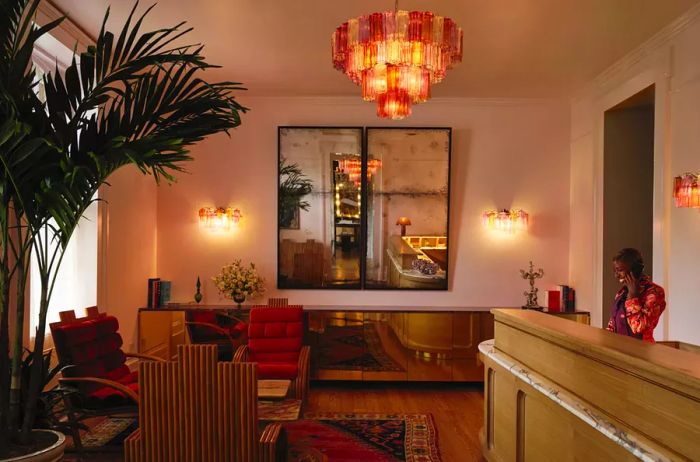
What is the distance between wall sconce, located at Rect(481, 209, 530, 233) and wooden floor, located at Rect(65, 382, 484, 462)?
1946 mm

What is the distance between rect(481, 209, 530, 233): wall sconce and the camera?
731 cm

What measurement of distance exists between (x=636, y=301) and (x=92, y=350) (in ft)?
13.7

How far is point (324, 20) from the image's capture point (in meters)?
5.02

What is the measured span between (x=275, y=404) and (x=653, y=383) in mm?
3050

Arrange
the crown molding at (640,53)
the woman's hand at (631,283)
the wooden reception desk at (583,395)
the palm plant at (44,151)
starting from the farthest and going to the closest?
the crown molding at (640,53), the woman's hand at (631,283), the palm plant at (44,151), the wooden reception desk at (583,395)

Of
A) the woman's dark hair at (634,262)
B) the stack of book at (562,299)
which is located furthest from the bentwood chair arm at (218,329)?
the woman's dark hair at (634,262)

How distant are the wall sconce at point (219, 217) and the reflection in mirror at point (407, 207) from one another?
5.55ft

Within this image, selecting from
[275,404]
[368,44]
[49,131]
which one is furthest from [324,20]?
[275,404]

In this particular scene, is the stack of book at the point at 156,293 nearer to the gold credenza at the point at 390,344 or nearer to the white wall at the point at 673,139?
the gold credenza at the point at 390,344

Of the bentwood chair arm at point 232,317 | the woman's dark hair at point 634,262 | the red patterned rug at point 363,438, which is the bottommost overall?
the red patterned rug at point 363,438

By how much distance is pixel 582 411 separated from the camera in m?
2.57

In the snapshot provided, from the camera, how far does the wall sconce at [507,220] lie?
7312 millimetres

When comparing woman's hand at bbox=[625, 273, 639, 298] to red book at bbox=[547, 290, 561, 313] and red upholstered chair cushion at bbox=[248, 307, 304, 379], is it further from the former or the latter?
red upholstered chair cushion at bbox=[248, 307, 304, 379]

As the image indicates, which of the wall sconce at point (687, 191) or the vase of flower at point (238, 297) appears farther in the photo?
the vase of flower at point (238, 297)
